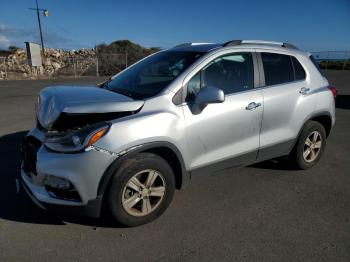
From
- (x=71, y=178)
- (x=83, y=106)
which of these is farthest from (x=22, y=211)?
(x=83, y=106)

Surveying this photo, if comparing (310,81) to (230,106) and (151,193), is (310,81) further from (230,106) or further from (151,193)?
(151,193)

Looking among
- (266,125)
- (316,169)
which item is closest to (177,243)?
(266,125)

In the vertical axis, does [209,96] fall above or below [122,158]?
above

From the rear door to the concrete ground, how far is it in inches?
22.3

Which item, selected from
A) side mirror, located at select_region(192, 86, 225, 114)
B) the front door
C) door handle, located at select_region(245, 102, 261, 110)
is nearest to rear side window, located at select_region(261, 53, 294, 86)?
the front door

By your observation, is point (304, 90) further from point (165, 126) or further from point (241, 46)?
point (165, 126)

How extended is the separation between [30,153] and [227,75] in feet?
7.61

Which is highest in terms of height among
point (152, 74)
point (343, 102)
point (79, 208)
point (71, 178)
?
point (152, 74)

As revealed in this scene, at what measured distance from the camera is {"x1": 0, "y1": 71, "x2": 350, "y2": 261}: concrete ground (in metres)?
3.14

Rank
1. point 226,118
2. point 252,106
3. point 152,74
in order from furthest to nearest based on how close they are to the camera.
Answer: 1. point 152,74
2. point 252,106
3. point 226,118

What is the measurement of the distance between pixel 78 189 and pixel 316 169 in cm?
368

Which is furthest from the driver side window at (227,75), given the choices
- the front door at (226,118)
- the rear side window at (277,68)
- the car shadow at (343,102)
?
the car shadow at (343,102)

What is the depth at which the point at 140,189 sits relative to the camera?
11.5 feet

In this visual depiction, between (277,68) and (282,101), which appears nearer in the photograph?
(282,101)
